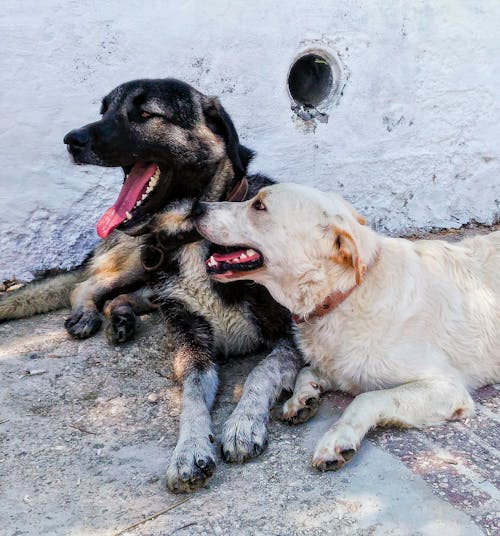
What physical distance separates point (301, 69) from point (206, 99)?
1.98 meters

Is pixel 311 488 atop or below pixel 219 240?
below

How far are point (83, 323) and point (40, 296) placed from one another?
18.7 inches

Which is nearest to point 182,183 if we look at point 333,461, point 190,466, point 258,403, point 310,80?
point 258,403

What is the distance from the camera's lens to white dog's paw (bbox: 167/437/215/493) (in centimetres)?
283

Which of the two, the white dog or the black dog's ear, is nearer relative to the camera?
the white dog

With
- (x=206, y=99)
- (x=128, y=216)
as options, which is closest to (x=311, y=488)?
(x=128, y=216)

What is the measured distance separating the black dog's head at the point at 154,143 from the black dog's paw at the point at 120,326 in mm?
678

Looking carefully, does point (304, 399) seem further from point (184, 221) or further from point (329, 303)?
point (184, 221)

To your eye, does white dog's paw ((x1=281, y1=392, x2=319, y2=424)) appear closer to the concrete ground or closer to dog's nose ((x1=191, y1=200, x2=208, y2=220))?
the concrete ground

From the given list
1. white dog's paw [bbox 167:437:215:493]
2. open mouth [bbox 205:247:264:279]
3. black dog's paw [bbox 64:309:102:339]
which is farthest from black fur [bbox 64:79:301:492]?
open mouth [bbox 205:247:264:279]

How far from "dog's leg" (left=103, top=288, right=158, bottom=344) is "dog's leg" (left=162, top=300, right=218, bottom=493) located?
271 mm

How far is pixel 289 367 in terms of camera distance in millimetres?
3709

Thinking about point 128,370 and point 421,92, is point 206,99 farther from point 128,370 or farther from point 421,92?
point 421,92

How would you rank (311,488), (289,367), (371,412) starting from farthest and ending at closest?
(289,367) → (371,412) → (311,488)
